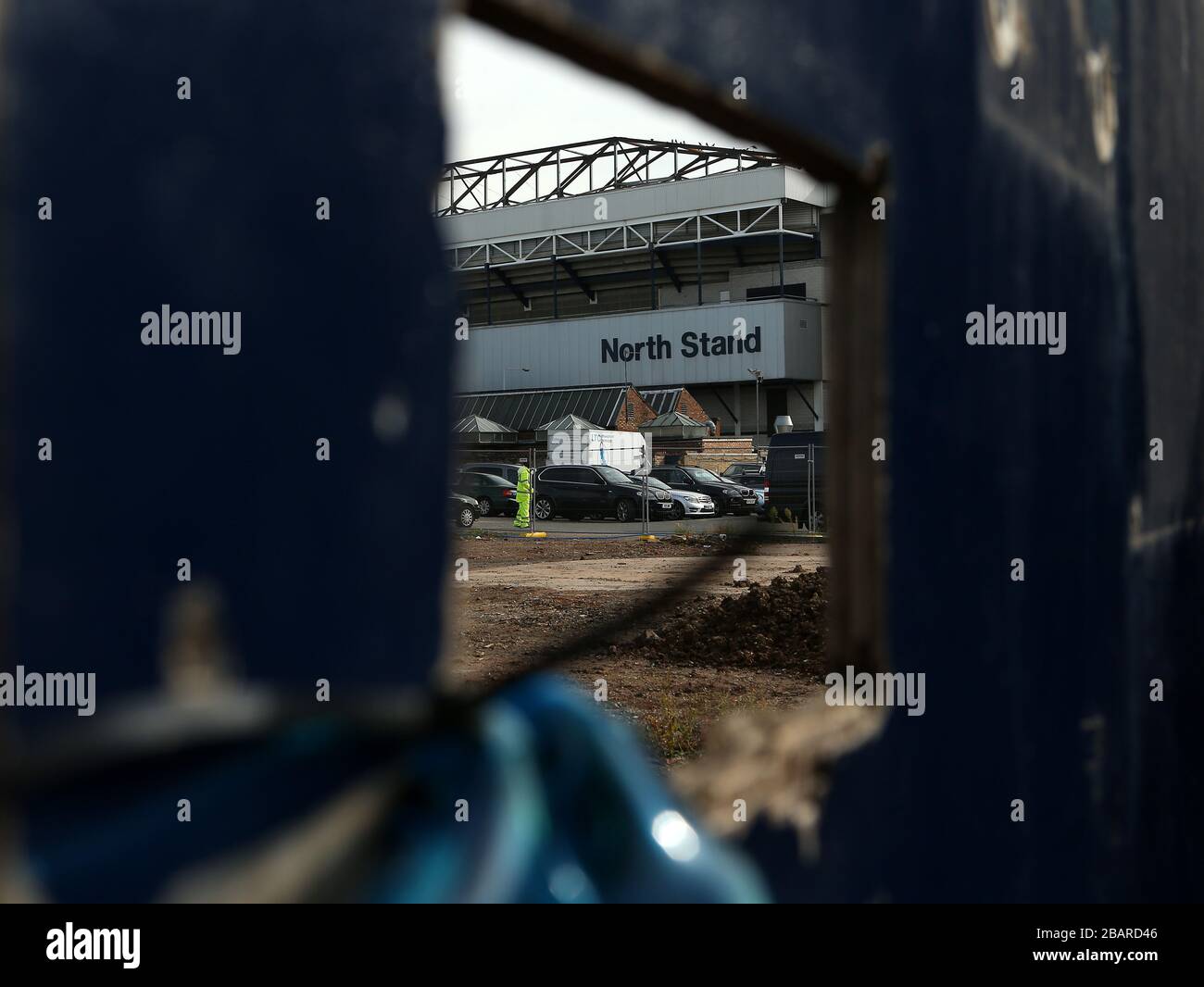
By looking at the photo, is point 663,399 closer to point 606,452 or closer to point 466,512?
point 606,452

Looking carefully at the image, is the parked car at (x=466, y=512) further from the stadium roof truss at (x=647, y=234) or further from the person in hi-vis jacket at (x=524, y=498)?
the stadium roof truss at (x=647, y=234)

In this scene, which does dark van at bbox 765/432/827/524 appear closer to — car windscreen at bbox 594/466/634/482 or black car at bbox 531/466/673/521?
black car at bbox 531/466/673/521

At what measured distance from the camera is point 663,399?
39.8 m

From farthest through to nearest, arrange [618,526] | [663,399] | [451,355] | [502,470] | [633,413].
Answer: [663,399]
[633,413]
[502,470]
[618,526]
[451,355]

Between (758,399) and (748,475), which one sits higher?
(758,399)

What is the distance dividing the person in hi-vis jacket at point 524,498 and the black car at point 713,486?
11.1ft

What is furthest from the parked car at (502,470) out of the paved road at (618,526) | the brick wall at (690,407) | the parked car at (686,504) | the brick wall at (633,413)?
the brick wall at (690,407)

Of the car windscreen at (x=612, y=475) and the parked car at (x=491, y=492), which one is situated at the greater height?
the car windscreen at (x=612, y=475)

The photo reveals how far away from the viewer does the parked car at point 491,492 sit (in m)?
26.0

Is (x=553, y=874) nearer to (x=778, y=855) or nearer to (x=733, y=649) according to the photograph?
(x=778, y=855)

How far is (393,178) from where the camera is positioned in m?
1.21

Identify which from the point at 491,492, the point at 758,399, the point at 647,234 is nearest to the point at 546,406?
the point at 758,399

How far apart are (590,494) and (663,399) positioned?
1472 cm

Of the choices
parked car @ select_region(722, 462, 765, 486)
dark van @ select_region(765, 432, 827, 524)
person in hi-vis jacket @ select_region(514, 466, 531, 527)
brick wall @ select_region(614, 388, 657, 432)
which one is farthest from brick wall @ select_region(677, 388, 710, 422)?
dark van @ select_region(765, 432, 827, 524)
